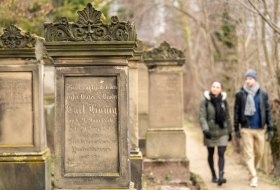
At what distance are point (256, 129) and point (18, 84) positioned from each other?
447 centimetres

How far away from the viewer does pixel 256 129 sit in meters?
10.3

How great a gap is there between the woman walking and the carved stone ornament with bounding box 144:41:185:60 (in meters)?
1.70

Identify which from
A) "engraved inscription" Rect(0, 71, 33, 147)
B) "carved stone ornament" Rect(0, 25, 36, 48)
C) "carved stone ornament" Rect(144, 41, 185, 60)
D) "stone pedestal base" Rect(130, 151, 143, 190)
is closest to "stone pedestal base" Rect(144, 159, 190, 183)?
"carved stone ornament" Rect(144, 41, 185, 60)

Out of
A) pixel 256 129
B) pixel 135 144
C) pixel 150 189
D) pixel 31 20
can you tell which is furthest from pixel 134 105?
pixel 31 20

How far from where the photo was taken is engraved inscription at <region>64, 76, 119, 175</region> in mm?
6445

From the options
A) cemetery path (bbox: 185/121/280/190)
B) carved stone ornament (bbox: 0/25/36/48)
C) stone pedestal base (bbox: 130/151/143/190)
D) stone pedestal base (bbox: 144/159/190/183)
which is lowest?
cemetery path (bbox: 185/121/280/190)

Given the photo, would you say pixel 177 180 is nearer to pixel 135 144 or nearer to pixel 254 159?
pixel 254 159

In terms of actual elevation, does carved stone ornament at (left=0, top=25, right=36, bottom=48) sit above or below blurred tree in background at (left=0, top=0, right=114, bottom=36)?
below

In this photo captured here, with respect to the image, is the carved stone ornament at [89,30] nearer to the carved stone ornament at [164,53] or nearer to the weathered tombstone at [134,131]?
the weathered tombstone at [134,131]

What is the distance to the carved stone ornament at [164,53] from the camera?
1214cm

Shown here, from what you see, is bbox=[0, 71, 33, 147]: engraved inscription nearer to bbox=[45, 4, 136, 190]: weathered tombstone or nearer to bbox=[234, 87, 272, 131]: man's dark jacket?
bbox=[45, 4, 136, 190]: weathered tombstone

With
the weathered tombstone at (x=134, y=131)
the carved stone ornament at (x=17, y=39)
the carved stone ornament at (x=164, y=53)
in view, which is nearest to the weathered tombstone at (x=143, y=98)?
the carved stone ornament at (x=164, y=53)

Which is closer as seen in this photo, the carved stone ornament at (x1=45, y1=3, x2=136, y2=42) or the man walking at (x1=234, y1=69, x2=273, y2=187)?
the carved stone ornament at (x1=45, y1=3, x2=136, y2=42)

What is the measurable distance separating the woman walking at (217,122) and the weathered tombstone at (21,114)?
3358 millimetres
